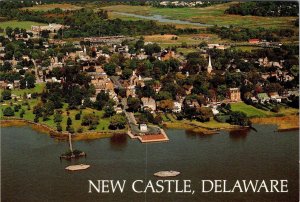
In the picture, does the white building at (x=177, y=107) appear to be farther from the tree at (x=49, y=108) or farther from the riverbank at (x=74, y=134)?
the tree at (x=49, y=108)

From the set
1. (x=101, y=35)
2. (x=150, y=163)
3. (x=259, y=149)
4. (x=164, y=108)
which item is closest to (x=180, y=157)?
(x=150, y=163)

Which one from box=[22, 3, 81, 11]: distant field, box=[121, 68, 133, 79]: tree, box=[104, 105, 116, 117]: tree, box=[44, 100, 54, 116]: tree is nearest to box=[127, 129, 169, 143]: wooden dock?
box=[104, 105, 116, 117]: tree

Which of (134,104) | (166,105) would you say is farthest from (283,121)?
(134,104)

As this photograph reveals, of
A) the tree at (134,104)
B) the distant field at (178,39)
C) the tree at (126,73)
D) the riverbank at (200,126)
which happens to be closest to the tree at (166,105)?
the tree at (134,104)

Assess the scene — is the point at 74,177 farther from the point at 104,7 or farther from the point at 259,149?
the point at 104,7

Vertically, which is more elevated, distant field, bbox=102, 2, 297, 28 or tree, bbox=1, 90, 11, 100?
distant field, bbox=102, 2, 297, 28

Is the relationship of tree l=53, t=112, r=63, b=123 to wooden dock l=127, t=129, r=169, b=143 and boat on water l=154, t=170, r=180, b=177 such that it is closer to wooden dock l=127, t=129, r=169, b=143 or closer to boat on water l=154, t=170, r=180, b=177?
wooden dock l=127, t=129, r=169, b=143
